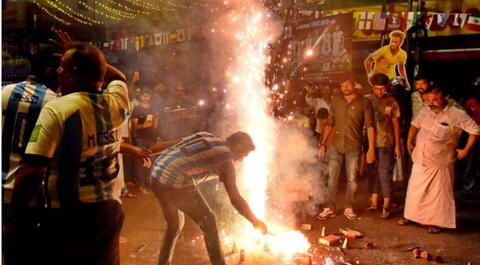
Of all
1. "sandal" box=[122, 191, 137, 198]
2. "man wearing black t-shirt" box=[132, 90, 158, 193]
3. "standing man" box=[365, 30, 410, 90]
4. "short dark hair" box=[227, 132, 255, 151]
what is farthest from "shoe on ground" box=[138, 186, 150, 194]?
"standing man" box=[365, 30, 410, 90]

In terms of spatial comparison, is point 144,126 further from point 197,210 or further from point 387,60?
point 387,60

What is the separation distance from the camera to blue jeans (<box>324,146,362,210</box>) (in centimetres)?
601

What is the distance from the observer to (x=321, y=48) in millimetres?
11609

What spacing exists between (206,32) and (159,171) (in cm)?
925

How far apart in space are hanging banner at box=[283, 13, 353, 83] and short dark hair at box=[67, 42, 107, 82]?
8.59 m

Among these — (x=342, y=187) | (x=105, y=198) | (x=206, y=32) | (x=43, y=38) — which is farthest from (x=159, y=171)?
(x=43, y=38)

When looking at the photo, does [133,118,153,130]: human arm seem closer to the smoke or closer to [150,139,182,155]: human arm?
the smoke

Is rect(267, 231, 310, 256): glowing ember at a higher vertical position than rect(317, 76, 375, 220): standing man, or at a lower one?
lower

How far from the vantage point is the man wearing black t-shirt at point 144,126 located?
756 cm

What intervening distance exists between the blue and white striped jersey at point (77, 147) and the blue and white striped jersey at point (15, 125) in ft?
1.35

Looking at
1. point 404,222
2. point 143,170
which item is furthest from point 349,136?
point 143,170

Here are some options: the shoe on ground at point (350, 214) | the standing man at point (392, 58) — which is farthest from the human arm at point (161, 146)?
the standing man at point (392, 58)

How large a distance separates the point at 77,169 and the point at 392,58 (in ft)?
30.8

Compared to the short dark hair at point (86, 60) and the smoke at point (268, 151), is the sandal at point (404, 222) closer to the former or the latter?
the smoke at point (268, 151)
